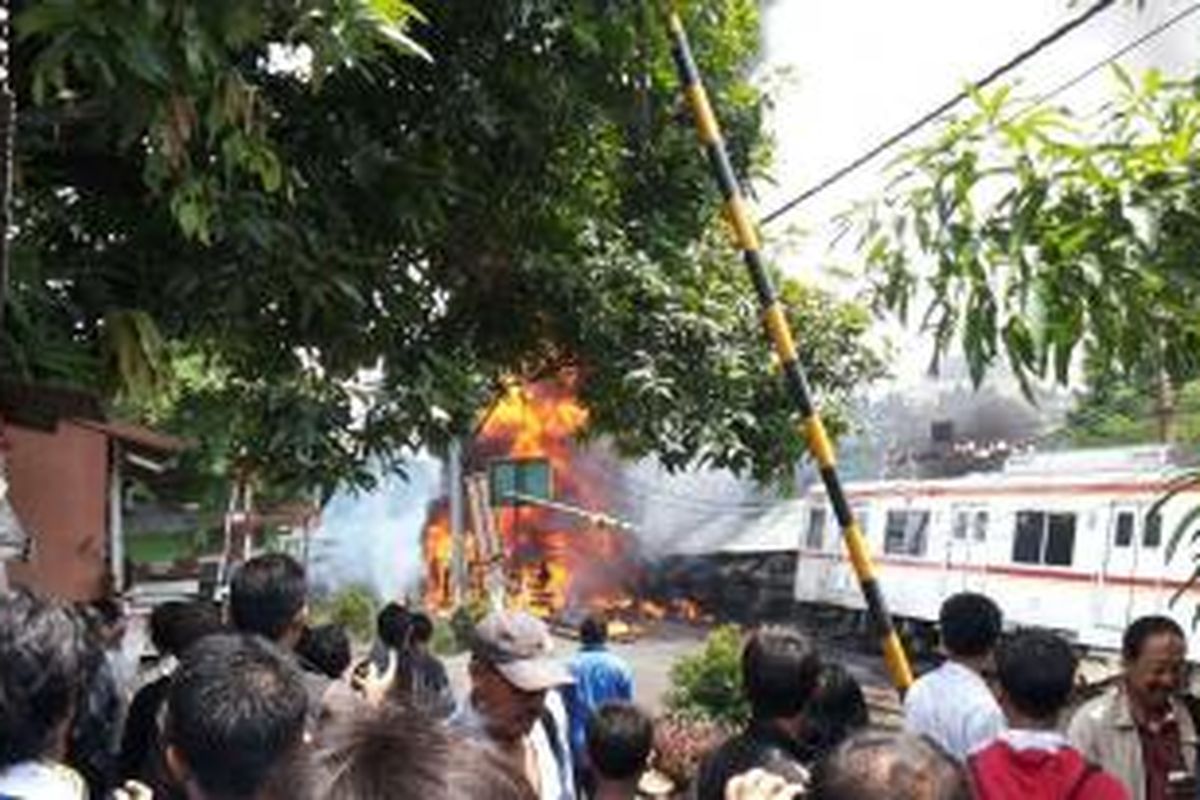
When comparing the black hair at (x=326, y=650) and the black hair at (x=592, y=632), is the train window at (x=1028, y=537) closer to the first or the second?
the black hair at (x=592, y=632)

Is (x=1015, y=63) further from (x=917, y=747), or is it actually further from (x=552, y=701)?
(x=917, y=747)

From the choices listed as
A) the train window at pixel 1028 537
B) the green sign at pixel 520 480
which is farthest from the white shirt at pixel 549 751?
the green sign at pixel 520 480

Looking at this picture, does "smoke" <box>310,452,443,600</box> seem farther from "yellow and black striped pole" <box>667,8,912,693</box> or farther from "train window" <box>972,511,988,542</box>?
"yellow and black striped pole" <box>667,8,912,693</box>

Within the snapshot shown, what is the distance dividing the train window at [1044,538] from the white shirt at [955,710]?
1869 cm

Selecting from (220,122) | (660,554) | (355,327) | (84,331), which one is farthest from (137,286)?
(660,554)

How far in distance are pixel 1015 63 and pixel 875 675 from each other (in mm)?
20031

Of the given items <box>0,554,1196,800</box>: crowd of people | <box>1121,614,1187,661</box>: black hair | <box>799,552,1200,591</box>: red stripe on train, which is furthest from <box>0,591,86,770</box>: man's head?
<box>799,552,1200,591</box>: red stripe on train

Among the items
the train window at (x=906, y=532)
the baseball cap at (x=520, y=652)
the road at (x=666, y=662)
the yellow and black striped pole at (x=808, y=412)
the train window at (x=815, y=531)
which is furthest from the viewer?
the train window at (x=815, y=531)

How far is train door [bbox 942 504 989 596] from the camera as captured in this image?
25.8 m

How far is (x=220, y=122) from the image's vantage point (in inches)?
199

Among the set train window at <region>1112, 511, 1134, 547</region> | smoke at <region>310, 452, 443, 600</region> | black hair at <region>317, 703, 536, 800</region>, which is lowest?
smoke at <region>310, 452, 443, 600</region>

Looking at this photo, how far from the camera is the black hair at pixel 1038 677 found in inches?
177

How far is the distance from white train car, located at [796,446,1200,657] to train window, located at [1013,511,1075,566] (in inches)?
0.6

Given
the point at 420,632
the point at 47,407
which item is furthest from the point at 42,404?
the point at 420,632
